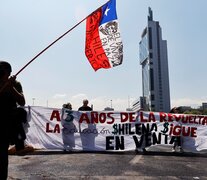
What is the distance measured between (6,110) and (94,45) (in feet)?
12.3

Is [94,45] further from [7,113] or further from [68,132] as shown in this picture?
[68,132]

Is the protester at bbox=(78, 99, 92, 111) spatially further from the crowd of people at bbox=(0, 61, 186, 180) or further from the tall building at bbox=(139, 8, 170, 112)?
the tall building at bbox=(139, 8, 170, 112)

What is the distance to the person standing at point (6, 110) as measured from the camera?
3816mm

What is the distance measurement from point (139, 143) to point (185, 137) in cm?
162

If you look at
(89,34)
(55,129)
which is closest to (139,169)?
(89,34)

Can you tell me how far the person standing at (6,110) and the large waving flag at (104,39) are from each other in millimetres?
3483

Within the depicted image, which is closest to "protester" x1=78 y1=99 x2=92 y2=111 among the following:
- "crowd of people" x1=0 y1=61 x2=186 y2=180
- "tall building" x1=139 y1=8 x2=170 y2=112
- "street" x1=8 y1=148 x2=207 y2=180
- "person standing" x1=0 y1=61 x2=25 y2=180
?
"street" x1=8 y1=148 x2=207 y2=180

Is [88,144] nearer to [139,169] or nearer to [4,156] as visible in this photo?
[139,169]

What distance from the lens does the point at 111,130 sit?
36.7ft

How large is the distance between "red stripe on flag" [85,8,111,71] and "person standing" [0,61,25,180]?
3.48 meters

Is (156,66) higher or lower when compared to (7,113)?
higher

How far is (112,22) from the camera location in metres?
7.60

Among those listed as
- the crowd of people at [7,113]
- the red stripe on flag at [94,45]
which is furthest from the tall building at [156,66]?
the crowd of people at [7,113]

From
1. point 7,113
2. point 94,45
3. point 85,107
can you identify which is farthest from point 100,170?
point 85,107
